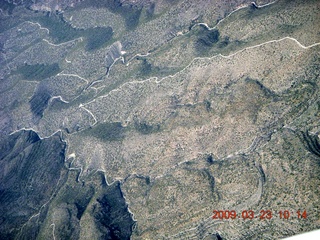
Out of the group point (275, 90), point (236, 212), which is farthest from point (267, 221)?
point (275, 90)

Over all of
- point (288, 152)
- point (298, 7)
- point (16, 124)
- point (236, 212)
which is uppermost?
point (298, 7)

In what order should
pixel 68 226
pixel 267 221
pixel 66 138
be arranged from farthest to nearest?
pixel 66 138 < pixel 68 226 < pixel 267 221

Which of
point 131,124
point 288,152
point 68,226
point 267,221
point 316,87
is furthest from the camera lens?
point 131,124

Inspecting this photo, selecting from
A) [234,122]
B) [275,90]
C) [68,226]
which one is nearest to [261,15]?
[275,90]

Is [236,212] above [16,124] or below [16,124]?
above

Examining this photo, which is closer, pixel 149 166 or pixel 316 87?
pixel 316 87

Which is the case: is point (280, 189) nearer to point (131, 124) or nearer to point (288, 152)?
point (288, 152)
